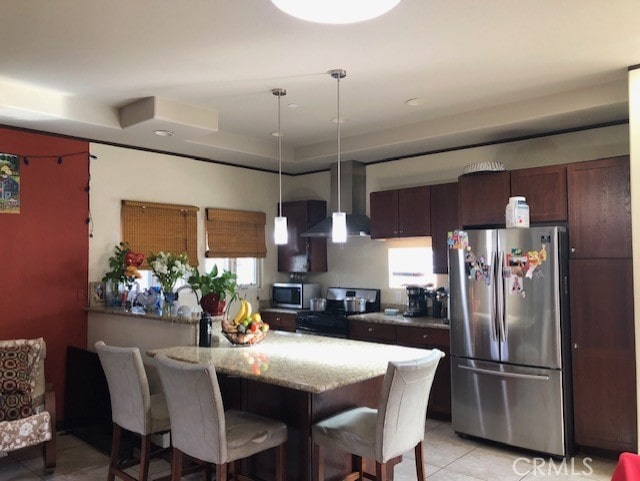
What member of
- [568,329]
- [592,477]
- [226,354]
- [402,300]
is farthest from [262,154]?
[592,477]

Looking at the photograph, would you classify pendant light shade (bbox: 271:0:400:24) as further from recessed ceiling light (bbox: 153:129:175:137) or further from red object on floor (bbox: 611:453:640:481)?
recessed ceiling light (bbox: 153:129:175:137)

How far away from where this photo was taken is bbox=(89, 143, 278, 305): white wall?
486cm

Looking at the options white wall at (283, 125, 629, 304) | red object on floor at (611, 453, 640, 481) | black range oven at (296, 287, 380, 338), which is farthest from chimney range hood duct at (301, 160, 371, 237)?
red object on floor at (611, 453, 640, 481)

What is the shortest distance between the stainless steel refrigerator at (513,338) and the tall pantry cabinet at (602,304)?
9cm

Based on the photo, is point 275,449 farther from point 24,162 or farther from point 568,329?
point 24,162

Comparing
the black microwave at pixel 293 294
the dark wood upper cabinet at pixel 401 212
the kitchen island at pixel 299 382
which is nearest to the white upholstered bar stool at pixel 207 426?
the kitchen island at pixel 299 382

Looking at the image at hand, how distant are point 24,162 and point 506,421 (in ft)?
14.2

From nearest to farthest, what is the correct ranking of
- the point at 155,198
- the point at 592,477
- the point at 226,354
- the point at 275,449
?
1. the point at 275,449
2. the point at 226,354
3. the point at 592,477
4. the point at 155,198

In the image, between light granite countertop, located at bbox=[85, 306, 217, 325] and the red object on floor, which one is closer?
the red object on floor

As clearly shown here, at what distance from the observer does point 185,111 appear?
436 cm

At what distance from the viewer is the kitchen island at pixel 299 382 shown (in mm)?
2623

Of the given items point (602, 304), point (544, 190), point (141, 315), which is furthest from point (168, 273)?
point (602, 304)

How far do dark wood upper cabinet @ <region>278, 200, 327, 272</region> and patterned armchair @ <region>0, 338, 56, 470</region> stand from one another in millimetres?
2999

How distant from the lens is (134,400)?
2.96 meters
